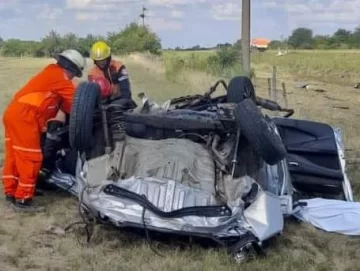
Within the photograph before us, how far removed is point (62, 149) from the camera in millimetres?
7484

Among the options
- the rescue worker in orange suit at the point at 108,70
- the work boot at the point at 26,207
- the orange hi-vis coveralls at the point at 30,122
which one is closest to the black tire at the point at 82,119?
the orange hi-vis coveralls at the point at 30,122

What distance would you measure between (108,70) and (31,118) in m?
A: 1.59

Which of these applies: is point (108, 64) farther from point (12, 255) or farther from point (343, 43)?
point (343, 43)

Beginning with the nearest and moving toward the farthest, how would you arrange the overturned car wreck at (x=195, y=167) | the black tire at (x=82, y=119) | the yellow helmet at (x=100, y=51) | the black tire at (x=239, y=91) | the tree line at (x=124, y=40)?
the overturned car wreck at (x=195, y=167), the black tire at (x=82, y=119), the black tire at (x=239, y=91), the yellow helmet at (x=100, y=51), the tree line at (x=124, y=40)

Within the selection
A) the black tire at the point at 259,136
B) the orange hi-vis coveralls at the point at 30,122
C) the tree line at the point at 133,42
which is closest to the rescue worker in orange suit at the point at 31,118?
the orange hi-vis coveralls at the point at 30,122

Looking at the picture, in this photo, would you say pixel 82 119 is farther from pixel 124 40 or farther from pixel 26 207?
pixel 124 40

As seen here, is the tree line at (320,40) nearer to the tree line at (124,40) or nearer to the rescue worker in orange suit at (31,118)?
the tree line at (124,40)

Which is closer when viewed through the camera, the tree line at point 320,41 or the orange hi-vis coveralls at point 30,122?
the orange hi-vis coveralls at point 30,122

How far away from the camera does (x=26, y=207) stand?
7062 mm

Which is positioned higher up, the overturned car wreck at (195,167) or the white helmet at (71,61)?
the white helmet at (71,61)

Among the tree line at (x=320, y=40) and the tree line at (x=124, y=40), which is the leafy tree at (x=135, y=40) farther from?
the tree line at (x=320, y=40)

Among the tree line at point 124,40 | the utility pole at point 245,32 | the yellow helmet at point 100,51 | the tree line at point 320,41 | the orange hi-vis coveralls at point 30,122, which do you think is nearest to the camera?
the orange hi-vis coveralls at point 30,122

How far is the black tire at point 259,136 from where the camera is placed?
19.7 ft

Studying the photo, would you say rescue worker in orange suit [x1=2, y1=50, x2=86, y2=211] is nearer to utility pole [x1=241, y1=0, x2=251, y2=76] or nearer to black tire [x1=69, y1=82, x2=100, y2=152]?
black tire [x1=69, y1=82, x2=100, y2=152]
